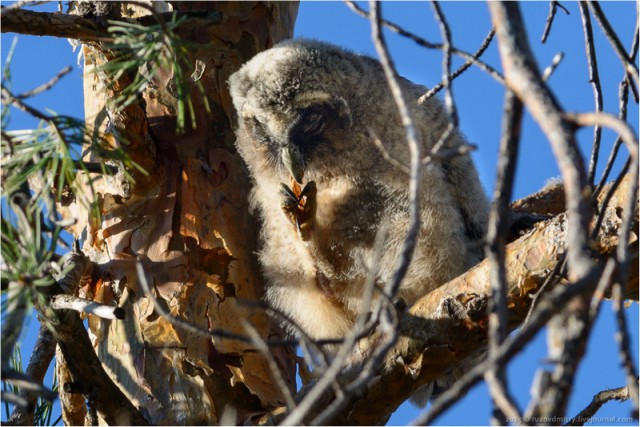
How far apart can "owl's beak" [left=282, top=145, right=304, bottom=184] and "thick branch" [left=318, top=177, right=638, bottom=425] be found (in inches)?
38.0

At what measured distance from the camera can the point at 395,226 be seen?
125 inches

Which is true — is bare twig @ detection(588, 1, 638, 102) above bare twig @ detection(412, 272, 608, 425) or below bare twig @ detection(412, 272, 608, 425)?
above

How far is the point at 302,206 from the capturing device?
322 cm

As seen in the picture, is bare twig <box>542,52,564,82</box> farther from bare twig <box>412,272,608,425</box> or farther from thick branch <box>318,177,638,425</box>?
thick branch <box>318,177,638,425</box>

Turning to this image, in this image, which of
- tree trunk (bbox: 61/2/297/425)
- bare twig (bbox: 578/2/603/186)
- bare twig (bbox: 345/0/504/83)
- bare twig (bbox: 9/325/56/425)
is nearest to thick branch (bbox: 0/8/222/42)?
tree trunk (bbox: 61/2/297/425)

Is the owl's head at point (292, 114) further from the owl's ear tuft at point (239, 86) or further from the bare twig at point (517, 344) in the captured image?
the bare twig at point (517, 344)

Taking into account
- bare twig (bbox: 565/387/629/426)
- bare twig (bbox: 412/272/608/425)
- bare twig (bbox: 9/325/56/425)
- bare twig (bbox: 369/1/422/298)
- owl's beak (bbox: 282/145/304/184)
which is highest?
owl's beak (bbox: 282/145/304/184)

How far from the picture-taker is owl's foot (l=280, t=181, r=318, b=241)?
318 cm

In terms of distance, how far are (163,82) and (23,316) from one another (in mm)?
1448

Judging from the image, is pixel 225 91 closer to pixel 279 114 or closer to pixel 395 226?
pixel 279 114

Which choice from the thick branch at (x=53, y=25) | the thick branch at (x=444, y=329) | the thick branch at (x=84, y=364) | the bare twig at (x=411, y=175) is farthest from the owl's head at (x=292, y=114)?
the bare twig at (x=411, y=175)

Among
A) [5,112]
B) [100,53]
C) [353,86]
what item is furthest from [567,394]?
[353,86]

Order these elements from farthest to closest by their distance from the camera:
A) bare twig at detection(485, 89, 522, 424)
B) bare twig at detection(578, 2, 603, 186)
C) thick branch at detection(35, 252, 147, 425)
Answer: thick branch at detection(35, 252, 147, 425), bare twig at detection(578, 2, 603, 186), bare twig at detection(485, 89, 522, 424)

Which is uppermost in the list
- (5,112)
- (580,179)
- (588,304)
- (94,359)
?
(5,112)
